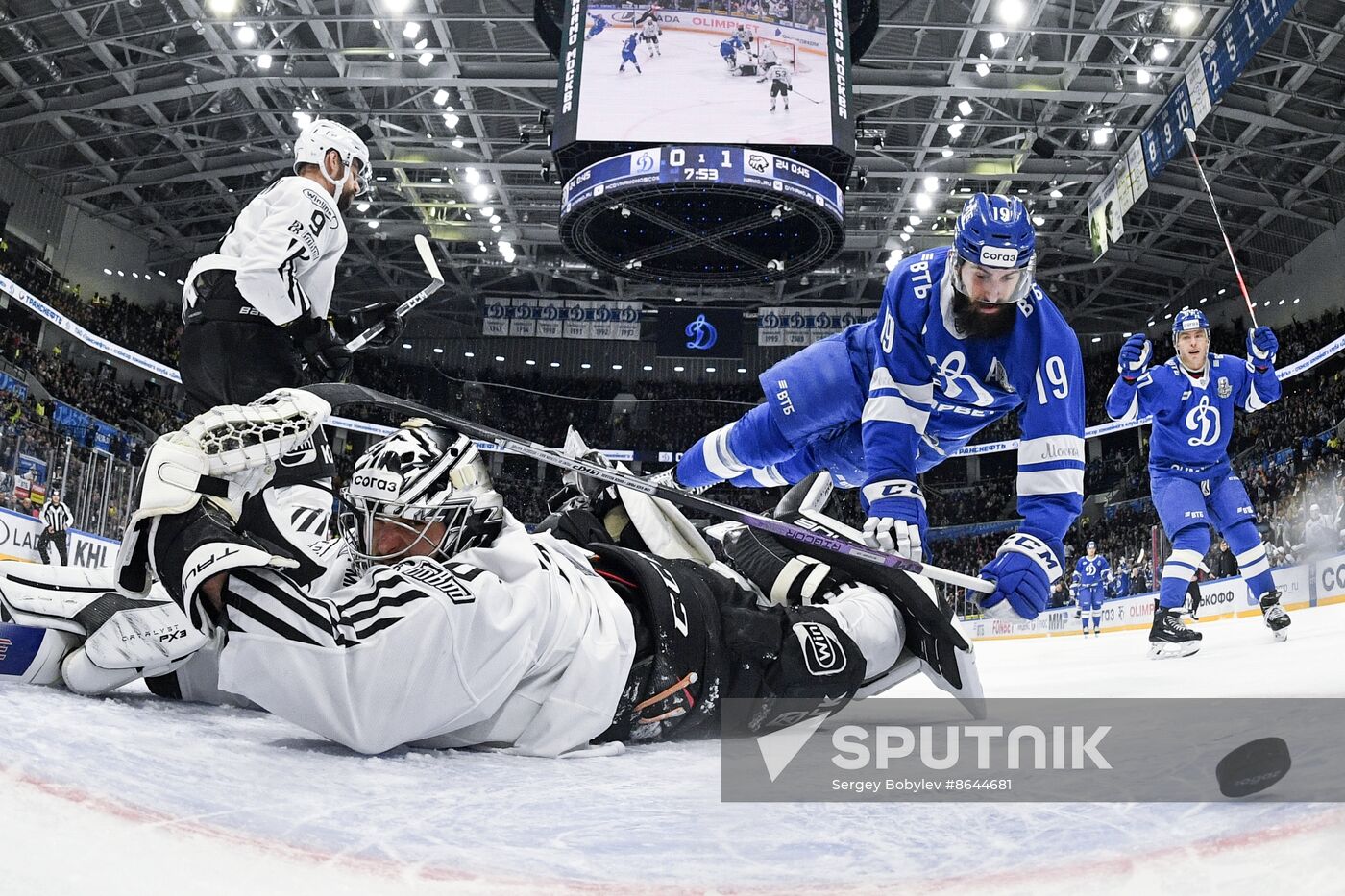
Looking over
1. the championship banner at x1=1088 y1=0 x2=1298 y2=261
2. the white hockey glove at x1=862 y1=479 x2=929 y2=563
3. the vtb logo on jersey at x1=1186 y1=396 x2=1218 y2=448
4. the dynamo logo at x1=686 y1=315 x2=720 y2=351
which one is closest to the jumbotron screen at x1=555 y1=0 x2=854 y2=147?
the championship banner at x1=1088 y1=0 x2=1298 y2=261

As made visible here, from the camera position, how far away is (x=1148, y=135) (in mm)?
12375

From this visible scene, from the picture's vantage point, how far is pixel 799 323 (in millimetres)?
21484

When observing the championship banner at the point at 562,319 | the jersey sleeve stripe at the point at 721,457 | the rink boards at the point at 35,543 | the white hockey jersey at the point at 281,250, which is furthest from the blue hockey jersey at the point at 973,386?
the championship banner at the point at 562,319

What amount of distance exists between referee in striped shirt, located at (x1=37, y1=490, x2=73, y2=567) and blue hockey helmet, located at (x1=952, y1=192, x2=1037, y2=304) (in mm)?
7893

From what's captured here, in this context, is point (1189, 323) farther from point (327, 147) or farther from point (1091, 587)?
point (1091, 587)

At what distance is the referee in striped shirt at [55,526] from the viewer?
8.02 metres

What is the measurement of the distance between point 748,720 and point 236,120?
17485 mm

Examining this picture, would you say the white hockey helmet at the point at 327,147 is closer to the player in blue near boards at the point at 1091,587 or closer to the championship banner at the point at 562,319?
the player in blue near boards at the point at 1091,587

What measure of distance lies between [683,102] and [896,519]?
793 centimetres

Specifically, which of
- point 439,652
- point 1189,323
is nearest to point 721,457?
point 439,652

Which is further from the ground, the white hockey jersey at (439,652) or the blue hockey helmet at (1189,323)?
the blue hockey helmet at (1189,323)

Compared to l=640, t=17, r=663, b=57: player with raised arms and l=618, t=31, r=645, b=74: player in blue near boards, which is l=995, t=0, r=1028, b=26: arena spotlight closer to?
l=640, t=17, r=663, b=57: player with raised arms

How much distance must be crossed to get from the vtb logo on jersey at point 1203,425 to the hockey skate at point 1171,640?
44.6 inches

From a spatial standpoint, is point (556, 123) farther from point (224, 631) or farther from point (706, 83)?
point (224, 631)
